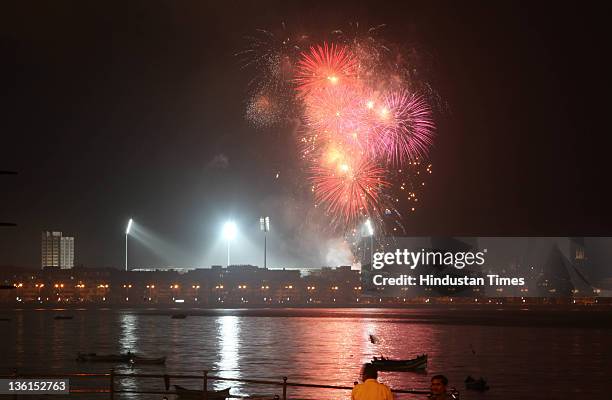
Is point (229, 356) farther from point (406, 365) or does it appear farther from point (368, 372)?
point (368, 372)

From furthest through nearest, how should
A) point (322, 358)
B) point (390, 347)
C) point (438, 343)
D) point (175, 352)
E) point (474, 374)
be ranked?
point (438, 343), point (390, 347), point (175, 352), point (322, 358), point (474, 374)

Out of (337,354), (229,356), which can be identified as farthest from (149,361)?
(337,354)

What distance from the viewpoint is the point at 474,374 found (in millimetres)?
81688

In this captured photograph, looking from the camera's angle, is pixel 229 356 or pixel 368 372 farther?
pixel 229 356

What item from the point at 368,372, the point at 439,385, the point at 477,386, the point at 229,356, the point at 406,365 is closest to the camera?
the point at 368,372

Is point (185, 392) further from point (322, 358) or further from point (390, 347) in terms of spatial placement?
point (390, 347)

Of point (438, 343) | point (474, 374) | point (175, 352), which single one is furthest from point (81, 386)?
point (438, 343)

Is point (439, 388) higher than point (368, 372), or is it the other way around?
point (368, 372)

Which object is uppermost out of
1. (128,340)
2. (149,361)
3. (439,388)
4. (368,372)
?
(368,372)

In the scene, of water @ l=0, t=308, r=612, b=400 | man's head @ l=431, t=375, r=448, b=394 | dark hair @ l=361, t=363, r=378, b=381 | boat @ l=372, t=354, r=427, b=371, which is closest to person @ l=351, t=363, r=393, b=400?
dark hair @ l=361, t=363, r=378, b=381

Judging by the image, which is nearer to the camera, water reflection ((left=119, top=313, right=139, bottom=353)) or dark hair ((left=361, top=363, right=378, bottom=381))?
dark hair ((left=361, top=363, right=378, bottom=381))

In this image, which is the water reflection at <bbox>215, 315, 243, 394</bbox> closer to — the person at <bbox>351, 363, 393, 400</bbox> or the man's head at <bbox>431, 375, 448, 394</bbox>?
the man's head at <bbox>431, 375, 448, 394</bbox>

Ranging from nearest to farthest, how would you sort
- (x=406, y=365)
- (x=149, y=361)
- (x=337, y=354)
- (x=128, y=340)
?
1. (x=406, y=365)
2. (x=149, y=361)
3. (x=337, y=354)
4. (x=128, y=340)

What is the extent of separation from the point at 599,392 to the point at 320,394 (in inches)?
869
